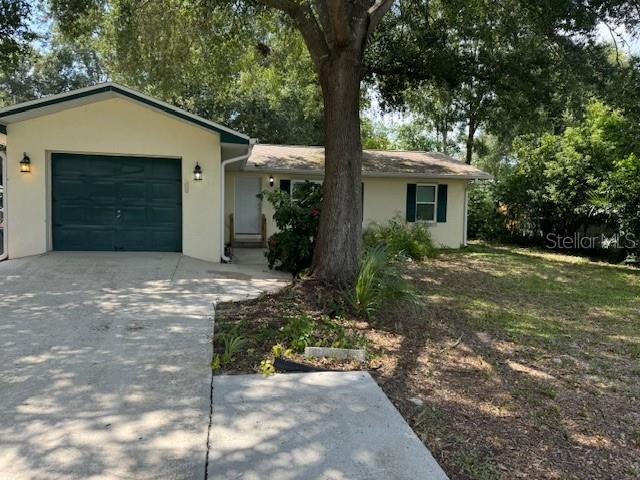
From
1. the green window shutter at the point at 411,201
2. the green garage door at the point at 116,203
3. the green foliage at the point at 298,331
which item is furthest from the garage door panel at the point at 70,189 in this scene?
the green window shutter at the point at 411,201

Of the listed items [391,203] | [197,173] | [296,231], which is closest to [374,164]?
[391,203]

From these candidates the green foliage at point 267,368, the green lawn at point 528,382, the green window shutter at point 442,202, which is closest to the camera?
the green lawn at point 528,382

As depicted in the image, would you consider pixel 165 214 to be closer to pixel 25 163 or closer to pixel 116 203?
pixel 116 203

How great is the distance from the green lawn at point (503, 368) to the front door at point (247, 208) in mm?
7689

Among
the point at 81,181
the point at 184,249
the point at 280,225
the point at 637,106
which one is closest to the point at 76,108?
the point at 81,181

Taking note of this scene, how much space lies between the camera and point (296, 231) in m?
9.54

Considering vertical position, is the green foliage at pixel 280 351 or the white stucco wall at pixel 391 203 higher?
the white stucco wall at pixel 391 203

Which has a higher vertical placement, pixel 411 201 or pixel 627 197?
pixel 627 197

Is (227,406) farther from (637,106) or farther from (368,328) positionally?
(637,106)

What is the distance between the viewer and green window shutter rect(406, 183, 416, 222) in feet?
50.1

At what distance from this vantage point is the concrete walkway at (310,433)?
276 centimetres

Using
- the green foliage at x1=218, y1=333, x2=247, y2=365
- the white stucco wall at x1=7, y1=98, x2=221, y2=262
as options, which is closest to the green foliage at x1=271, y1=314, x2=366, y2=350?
the green foliage at x1=218, y1=333, x2=247, y2=365

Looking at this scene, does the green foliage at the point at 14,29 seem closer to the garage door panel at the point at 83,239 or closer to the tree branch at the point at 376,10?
the garage door panel at the point at 83,239

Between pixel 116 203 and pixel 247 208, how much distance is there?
5.54 meters
